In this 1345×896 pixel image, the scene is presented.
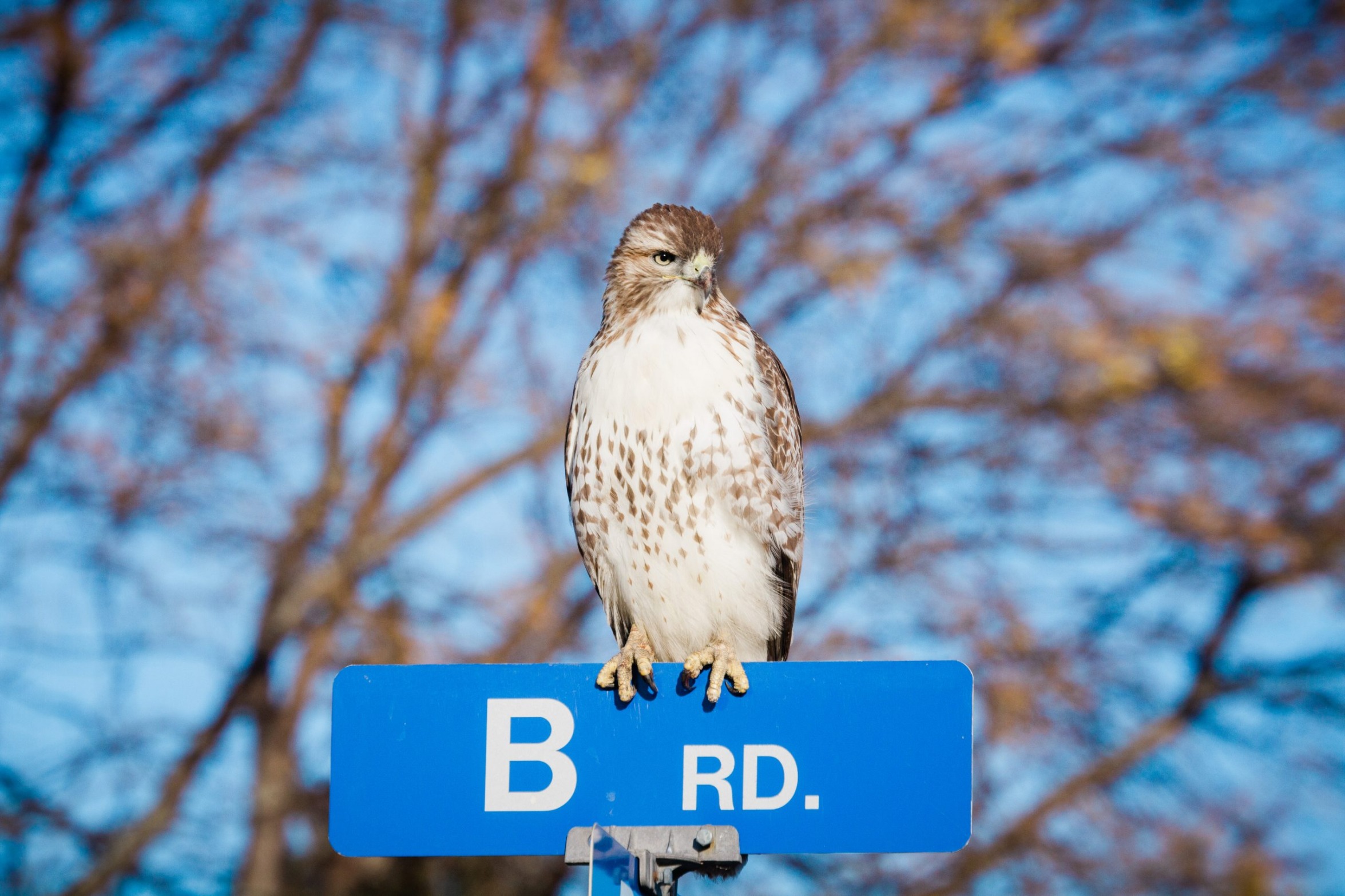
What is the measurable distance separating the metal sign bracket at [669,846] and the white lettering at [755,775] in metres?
0.07

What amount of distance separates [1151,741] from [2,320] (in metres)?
6.94

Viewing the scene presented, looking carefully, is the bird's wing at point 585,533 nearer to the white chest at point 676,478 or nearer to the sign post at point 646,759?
the white chest at point 676,478

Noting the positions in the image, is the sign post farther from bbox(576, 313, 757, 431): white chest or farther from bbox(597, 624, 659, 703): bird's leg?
bbox(576, 313, 757, 431): white chest

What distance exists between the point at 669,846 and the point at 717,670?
0.29m

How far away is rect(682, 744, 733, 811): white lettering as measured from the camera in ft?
6.52

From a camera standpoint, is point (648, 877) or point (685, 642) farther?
point (685, 642)

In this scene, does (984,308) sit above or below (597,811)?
above

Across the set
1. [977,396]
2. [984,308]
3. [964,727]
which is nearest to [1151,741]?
[977,396]

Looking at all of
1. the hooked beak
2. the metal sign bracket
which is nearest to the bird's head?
the hooked beak

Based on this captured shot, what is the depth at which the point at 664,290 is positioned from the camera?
298 cm

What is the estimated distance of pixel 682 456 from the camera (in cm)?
280

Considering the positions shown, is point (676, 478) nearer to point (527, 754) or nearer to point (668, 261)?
point (668, 261)

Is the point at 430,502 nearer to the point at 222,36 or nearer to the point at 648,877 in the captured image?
the point at 222,36

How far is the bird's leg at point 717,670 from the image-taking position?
204cm
